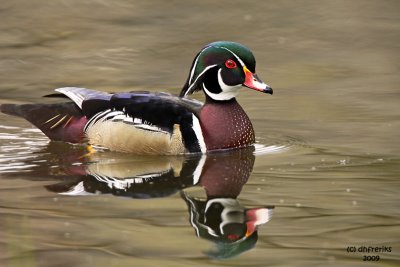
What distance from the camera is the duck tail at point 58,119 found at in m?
9.14

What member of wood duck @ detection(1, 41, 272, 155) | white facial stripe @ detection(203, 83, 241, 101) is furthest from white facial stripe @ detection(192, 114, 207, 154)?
white facial stripe @ detection(203, 83, 241, 101)

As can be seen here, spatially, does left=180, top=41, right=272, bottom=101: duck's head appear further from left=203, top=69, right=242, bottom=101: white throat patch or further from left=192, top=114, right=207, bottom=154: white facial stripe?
left=192, top=114, right=207, bottom=154: white facial stripe

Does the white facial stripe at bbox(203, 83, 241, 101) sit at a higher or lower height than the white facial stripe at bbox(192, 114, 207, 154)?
higher

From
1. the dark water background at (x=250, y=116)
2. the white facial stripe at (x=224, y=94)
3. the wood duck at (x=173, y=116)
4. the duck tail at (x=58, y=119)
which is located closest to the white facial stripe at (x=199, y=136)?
the wood duck at (x=173, y=116)

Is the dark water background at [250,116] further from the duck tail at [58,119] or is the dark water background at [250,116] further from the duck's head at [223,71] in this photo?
the duck's head at [223,71]

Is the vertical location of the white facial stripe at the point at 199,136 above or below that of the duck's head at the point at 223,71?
below

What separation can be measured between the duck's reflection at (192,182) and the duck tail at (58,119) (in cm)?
19

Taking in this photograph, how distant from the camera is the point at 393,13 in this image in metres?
14.5

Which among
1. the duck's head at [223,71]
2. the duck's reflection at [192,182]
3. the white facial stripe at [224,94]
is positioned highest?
the duck's head at [223,71]

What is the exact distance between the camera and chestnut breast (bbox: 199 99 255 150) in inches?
342

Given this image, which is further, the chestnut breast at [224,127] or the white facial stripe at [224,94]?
the white facial stripe at [224,94]

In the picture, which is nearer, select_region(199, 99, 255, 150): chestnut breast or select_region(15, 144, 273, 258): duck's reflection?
select_region(15, 144, 273, 258): duck's reflection

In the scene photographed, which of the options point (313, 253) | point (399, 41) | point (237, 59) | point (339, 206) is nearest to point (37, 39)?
point (399, 41)

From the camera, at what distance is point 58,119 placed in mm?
9203
